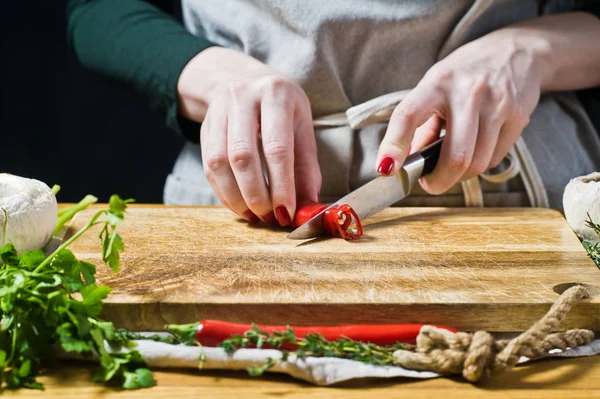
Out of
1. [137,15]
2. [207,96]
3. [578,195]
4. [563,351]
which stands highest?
[137,15]

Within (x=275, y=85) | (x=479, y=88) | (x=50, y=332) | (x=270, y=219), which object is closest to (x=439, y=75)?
(x=479, y=88)

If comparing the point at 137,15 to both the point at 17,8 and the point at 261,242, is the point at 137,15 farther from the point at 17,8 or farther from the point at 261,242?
the point at 17,8

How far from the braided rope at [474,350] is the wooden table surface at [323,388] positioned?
0.07 feet

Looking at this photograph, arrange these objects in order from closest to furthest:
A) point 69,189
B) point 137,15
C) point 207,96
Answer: point 207,96 → point 137,15 → point 69,189

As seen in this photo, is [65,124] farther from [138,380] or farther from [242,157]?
[138,380]

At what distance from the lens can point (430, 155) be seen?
1.30 meters

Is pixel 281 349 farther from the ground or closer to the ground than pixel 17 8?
closer to the ground

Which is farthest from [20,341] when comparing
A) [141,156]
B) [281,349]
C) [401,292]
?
[141,156]

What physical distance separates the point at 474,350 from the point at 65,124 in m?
2.04

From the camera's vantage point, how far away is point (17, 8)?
7.87ft

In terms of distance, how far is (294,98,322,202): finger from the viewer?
130 cm

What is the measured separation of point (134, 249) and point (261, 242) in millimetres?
203

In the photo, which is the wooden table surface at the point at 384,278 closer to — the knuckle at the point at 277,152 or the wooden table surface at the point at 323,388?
the wooden table surface at the point at 323,388

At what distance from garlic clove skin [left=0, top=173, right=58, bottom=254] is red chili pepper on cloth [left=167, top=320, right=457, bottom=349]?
0.31 meters
